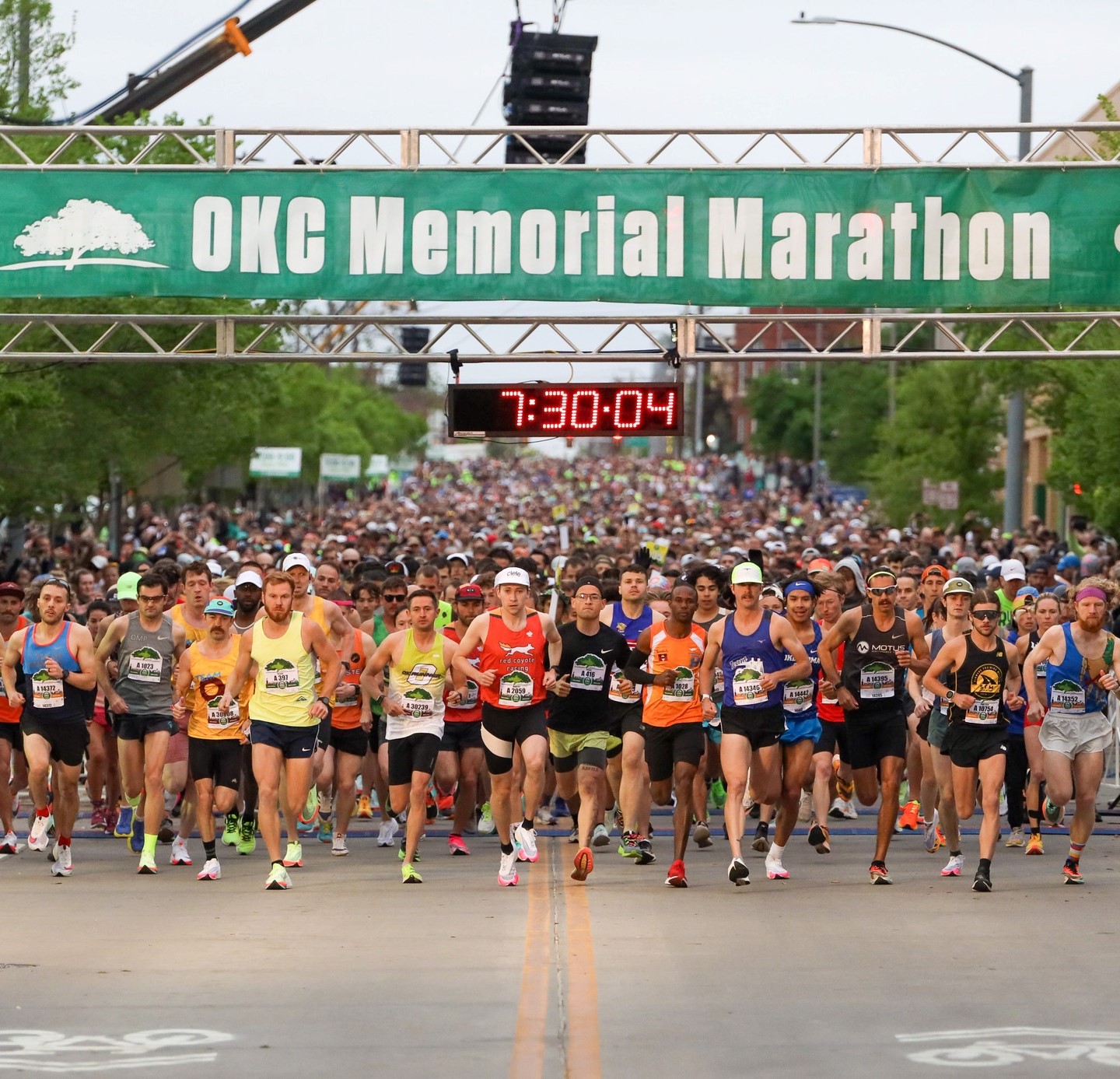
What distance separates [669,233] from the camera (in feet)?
53.2

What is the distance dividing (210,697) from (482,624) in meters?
1.84

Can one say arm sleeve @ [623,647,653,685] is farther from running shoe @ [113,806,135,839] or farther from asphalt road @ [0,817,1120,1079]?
running shoe @ [113,806,135,839]

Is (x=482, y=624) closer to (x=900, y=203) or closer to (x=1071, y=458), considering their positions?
(x=900, y=203)

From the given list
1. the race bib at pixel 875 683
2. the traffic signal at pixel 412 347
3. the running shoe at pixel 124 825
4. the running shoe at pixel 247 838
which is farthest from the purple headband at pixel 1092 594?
the traffic signal at pixel 412 347

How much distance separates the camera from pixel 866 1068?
291 inches

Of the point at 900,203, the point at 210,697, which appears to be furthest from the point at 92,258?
the point at 900,203

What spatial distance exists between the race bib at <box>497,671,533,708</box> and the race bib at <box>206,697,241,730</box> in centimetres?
175

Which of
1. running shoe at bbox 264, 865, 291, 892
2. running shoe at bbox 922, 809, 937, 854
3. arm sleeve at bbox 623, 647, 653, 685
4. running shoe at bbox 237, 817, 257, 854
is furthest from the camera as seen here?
running shoe at bbox 237, 817, 257, 854

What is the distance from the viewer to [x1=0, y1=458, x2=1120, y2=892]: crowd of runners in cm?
1230

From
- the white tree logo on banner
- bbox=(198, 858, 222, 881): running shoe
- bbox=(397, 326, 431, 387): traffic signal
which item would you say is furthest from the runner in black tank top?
bbox=(397, 326, 431, 387): traffic signal

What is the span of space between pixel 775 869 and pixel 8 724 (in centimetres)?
513

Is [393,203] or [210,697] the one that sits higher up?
[393,203]

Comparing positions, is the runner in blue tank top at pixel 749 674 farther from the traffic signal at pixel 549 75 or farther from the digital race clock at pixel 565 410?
the traffic signal at pixel 549 75

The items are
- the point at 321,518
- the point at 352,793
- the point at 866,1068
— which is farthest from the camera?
the point at 321,518
